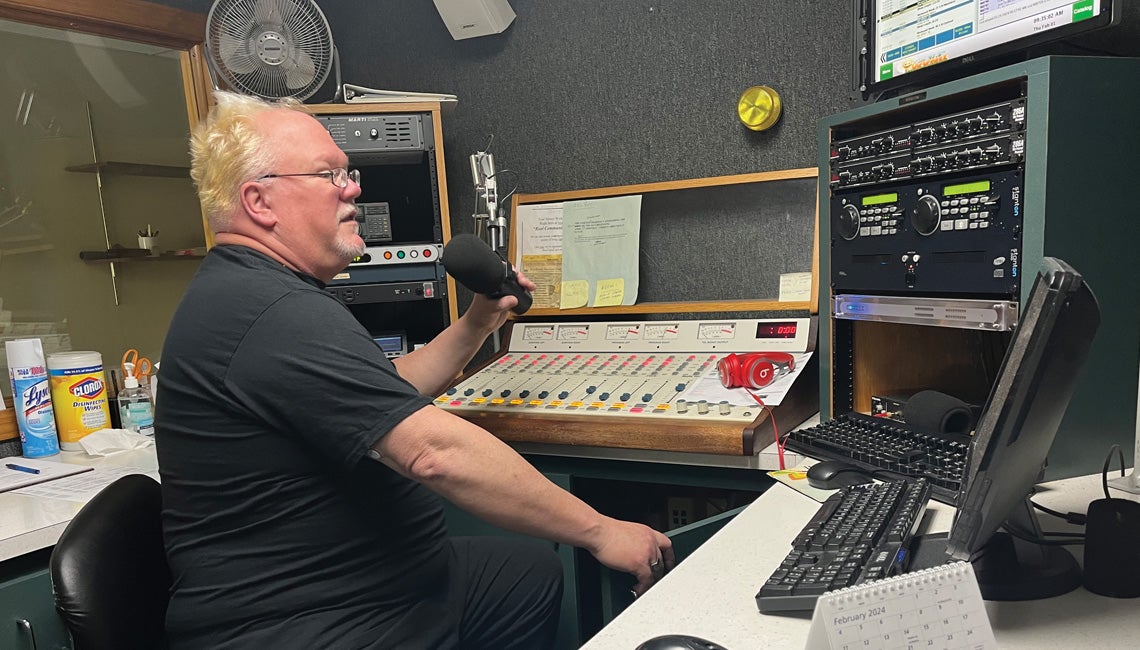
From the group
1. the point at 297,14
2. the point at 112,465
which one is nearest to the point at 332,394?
the point at 112,465

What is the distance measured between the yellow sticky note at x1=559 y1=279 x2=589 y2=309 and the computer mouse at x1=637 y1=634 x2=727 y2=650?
4.09 feet

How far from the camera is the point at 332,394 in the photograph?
91 centimetres

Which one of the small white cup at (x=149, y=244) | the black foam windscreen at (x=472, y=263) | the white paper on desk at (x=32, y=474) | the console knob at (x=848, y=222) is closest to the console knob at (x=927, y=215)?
the console knob at (x=848, y=222)

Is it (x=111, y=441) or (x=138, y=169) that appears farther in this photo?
(x=138, y=169)

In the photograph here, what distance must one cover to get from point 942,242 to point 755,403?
1.34 ft

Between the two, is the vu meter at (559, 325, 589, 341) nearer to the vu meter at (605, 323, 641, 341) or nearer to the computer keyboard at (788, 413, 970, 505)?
the vu meter at (605, 323, 641, 341)

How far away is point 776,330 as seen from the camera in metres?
1.54

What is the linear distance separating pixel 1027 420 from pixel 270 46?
179 centimetres

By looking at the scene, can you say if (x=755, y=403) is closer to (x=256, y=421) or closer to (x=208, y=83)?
(x=256, y=421)

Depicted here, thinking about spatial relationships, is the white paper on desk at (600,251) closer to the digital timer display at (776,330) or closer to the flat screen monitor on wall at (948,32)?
the digital timer display at (776,330)

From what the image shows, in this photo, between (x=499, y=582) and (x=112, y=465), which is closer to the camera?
(x=499, y=582)

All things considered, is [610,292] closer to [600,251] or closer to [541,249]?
[600,251]

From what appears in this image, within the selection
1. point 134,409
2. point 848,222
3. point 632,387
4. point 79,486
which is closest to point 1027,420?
point 848,222

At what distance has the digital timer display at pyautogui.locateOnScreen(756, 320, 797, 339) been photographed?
1516 mm
